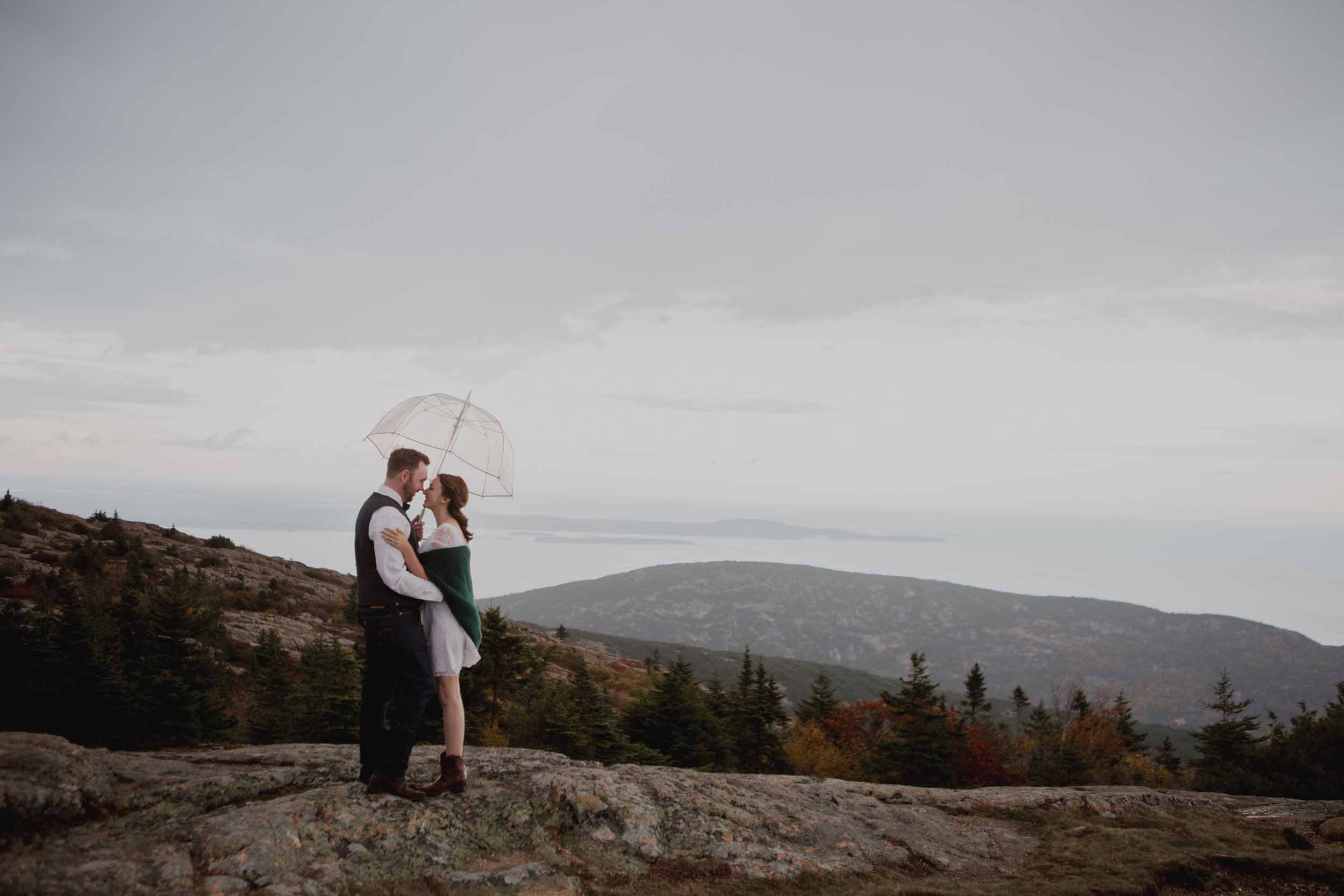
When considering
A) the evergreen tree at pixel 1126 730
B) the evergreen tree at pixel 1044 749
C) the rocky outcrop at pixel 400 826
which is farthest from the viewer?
the evergreen tree at pixel 1126 730

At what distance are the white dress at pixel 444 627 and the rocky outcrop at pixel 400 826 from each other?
1595mm

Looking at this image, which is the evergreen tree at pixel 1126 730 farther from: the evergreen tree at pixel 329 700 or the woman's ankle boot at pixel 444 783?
the woman's ankle boot at pixel 444 783

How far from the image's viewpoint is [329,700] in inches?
846

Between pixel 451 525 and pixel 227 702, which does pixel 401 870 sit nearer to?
pixel 451 525

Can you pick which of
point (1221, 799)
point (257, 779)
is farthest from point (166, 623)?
point (1221, 799)

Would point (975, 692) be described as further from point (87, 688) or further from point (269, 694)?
point (87, 688)

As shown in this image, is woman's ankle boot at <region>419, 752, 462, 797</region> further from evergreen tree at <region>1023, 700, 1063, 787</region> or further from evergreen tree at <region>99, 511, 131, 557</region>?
evergreen tree at <region>99, 511, 131, 557</region>

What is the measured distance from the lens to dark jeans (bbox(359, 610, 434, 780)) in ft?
23.0

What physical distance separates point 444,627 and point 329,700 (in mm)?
18074

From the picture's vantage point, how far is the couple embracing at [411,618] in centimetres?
689

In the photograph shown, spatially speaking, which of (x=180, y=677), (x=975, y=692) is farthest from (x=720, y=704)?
(x=975, y=692)

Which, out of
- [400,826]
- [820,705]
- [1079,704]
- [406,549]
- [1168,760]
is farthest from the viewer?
[1079,704]

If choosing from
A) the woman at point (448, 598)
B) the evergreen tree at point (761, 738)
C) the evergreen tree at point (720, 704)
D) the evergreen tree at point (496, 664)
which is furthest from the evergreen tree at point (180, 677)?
the evergreen tree at point (761, 738)

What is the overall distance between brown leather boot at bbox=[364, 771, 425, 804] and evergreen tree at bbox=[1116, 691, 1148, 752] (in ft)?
353
